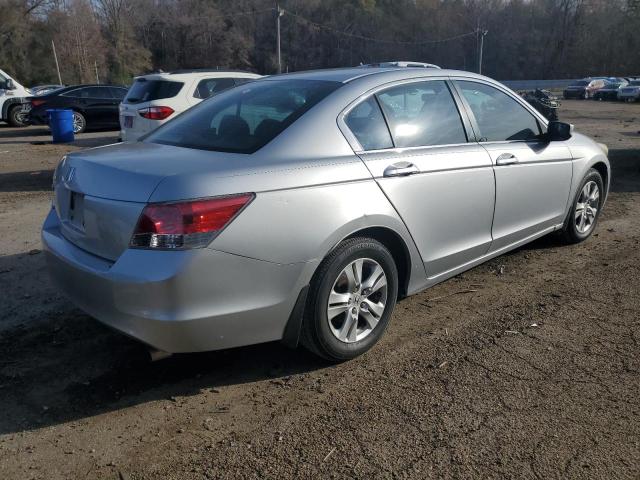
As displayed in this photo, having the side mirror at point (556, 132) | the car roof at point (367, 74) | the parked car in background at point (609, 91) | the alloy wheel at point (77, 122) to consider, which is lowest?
the parked car in background at point (609, 91)

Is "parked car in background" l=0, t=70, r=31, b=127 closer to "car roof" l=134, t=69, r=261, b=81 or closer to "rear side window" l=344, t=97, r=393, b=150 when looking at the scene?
"car roof" l=134, t=69, r=261, b=81

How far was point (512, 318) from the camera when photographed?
13.5 feet

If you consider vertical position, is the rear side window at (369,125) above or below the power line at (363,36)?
above

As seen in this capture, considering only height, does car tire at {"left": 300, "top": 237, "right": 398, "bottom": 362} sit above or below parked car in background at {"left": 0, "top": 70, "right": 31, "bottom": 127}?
above

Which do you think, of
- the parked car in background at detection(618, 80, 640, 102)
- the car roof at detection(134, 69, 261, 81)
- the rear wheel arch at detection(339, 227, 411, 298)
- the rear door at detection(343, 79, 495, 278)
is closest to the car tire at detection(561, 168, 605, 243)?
the rear door at detection(343, 79, 495, 278)

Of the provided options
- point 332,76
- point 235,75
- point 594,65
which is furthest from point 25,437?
point 594,65

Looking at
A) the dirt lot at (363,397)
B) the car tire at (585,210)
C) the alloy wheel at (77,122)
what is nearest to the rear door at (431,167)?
the dirt lot at (363,397)

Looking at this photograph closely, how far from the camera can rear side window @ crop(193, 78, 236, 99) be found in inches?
380

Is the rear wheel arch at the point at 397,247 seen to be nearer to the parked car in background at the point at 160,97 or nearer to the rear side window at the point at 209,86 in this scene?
the parked car in background at the point at 160,97

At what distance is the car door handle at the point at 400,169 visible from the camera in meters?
3.55

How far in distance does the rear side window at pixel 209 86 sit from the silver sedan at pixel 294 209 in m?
5.64

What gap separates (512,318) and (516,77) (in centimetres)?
9704

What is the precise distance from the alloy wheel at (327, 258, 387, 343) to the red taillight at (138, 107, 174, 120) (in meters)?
6.43

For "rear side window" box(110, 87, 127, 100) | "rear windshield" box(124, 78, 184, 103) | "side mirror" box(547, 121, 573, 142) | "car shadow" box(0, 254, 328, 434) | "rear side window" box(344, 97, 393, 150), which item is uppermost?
"rear side window" box(344, 97, 393, 150)
